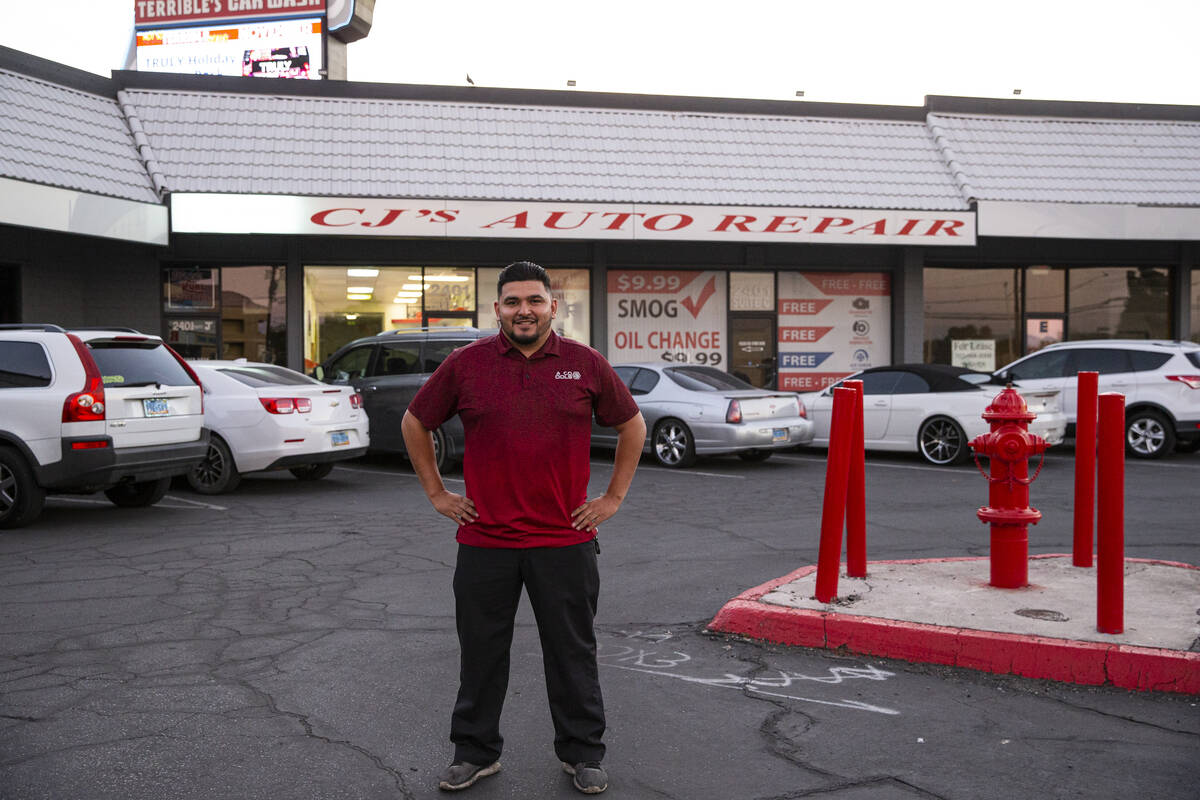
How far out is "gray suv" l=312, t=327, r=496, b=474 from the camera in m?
14.4

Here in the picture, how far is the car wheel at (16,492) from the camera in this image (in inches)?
382

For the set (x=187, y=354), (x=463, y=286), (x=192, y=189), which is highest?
(x=192, y=189)

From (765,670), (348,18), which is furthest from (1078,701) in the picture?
(348,18)

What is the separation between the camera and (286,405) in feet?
39.4

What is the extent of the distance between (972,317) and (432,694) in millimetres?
18756

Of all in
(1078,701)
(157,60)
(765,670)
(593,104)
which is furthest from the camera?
(157,60)

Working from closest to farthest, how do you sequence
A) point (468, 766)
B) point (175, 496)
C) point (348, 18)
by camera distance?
point (468, 766) → point (175, 496) → point (348, 18)

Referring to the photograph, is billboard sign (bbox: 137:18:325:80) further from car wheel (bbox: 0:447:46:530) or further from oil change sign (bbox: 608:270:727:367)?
car wheel (bbox: 0:447:46:530)

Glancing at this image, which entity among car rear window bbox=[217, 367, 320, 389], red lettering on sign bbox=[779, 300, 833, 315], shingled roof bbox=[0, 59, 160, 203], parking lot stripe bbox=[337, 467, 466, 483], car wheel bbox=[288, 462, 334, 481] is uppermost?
shingled roof bbox=[0, 59, 160, 203]

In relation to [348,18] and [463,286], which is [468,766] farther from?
[348,18]

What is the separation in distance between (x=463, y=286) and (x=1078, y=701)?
16.4 meters

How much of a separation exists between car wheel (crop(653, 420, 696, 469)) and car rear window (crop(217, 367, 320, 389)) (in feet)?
14.6

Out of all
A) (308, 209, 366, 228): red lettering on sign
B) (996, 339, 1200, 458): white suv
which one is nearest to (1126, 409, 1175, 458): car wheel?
(996, 339, 1200, 458): white suv

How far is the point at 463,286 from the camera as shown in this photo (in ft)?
66.6
